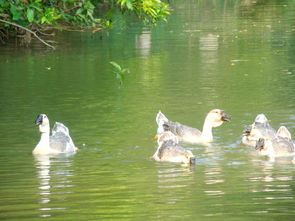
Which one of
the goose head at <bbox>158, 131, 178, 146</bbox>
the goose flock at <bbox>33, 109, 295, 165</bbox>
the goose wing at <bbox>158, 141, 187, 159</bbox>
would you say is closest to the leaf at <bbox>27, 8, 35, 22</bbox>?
the goose flock at <bbox>33, 109, 295, 165</bbox>

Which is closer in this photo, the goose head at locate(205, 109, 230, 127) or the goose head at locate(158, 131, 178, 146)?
the goose head at locate(158, 131, 178, 146)

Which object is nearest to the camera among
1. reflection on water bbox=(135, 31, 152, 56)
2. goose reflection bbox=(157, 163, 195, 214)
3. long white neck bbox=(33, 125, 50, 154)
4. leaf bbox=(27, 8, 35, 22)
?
goose reflection bbox=(157, 163, 195, 214)

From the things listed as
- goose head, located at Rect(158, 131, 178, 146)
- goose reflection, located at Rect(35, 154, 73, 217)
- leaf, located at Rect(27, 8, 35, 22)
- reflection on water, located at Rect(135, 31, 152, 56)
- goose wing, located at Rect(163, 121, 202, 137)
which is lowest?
goose reflection, located at Rect(35, 154, 73, 217)

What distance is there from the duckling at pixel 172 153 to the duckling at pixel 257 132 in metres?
1.44

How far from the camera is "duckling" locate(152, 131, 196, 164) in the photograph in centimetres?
1361

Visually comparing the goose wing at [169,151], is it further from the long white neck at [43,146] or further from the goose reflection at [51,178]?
the long white neck at [43,146]

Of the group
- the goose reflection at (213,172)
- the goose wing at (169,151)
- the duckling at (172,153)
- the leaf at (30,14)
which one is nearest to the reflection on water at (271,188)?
the goose reflection at (213,172)

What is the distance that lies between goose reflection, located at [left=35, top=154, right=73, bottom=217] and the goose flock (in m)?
0.30

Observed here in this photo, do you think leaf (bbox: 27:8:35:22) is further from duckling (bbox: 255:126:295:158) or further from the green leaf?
duckling (bbox: 255:126:295:158)

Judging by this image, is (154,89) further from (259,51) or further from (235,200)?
(235,200)

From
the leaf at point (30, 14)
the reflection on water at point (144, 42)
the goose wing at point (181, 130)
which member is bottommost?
the goose wing at point (181, 130)

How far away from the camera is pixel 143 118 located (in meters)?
17.8

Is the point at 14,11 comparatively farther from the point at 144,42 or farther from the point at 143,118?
the point at 144,42

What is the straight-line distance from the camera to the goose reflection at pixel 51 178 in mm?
10961
